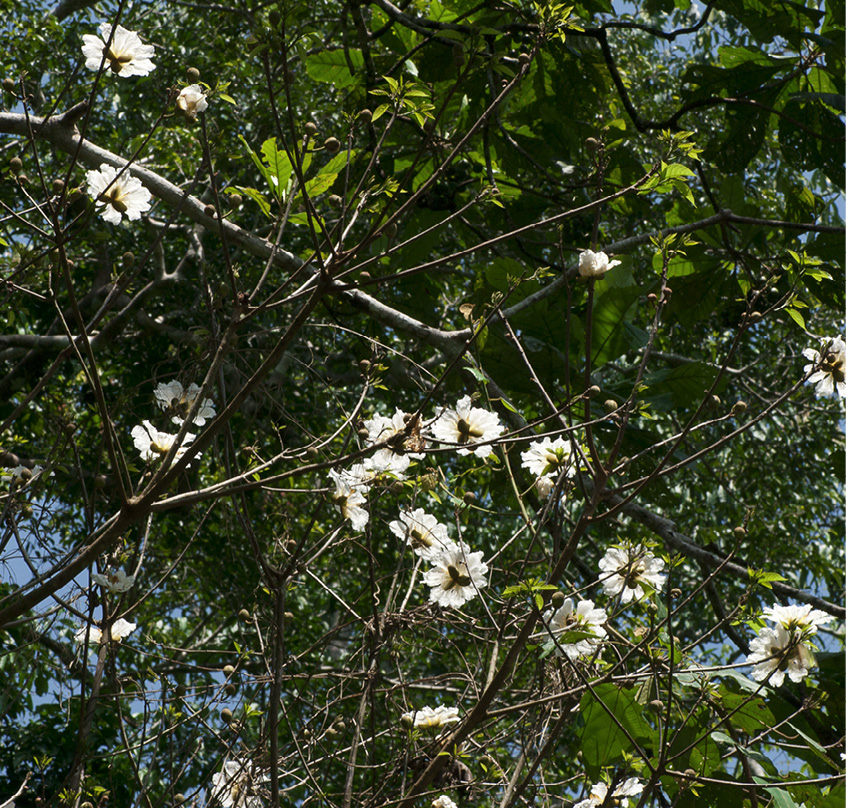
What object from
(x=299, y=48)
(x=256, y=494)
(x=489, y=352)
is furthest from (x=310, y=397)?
(x=489, y=352)

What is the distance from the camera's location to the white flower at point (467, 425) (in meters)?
1.21

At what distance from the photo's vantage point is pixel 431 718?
139 cm

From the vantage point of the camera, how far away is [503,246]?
3.07 metres

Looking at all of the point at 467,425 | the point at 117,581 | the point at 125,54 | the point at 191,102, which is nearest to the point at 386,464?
the point at 467,425

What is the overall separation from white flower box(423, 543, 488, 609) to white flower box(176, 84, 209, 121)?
709 millimetres

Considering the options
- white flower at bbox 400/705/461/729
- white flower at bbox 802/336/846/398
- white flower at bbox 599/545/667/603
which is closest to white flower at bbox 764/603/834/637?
white flower at bbox 599/545/667/603

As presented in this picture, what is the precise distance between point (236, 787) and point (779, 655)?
977mm

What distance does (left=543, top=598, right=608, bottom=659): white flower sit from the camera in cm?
118

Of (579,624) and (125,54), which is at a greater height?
(125,54)

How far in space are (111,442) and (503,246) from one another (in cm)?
232

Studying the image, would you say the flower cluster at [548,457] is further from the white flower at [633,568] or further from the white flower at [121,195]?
the white flower at [121,195]

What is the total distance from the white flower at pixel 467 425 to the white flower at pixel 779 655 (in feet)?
1.65

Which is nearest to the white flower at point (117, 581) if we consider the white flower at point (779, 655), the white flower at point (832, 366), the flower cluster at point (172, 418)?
the flower cluster at point (172, 418)

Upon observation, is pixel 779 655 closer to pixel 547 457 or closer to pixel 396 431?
pixel 547 457
